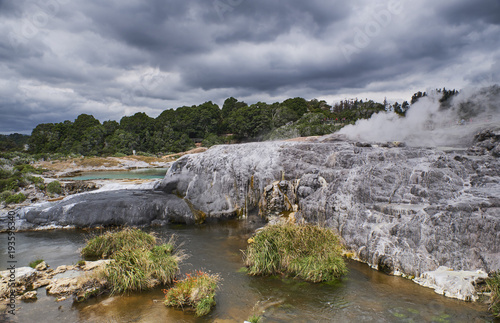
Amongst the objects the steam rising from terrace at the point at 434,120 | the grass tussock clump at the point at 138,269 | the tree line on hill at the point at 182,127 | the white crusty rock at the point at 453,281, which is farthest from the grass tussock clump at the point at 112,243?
the tree line on hill at the point at 182,127

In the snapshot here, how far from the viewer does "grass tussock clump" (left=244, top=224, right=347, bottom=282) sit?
10.0 meters

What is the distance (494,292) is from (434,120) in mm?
18820

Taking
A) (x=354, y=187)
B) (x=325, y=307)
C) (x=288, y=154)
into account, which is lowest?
(x=325, y=307)

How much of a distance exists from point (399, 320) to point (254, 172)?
1243 cm

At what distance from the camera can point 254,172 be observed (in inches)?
749

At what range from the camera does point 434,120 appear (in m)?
23.3

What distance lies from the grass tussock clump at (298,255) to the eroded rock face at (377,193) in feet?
6.70

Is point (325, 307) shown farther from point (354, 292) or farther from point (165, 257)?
point (165, 257)

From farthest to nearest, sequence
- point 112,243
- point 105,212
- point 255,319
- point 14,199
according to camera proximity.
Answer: point 14,199 < point 105,212 < point 112,243 < point 255,319

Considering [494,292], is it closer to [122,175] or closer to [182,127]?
[122,175]

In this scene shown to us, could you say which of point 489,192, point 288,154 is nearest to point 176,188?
point 288,154

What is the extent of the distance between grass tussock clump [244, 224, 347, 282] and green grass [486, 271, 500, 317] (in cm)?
400

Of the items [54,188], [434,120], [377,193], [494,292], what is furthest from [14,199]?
[434,120]

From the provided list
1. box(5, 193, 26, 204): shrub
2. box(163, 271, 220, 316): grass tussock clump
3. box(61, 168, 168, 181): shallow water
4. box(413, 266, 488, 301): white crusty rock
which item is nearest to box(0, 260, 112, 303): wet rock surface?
box(163, 271, 220, 316): grass tussock clump
